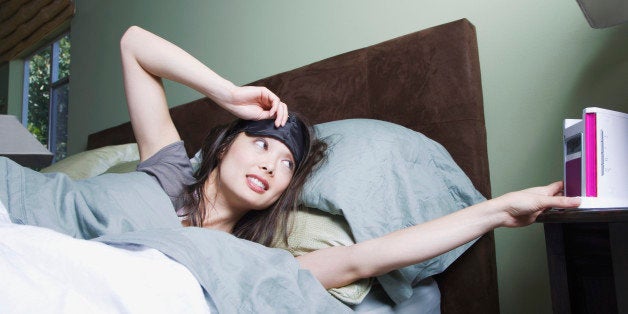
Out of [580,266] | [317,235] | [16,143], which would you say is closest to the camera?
[580,266]

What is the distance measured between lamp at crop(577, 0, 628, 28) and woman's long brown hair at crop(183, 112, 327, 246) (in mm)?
652

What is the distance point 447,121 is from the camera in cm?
133

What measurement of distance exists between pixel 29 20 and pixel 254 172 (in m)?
3.60

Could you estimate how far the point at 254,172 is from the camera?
1.14m

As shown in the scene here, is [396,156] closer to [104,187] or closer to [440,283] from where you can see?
[440,283]

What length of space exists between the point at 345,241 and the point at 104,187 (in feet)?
1.78

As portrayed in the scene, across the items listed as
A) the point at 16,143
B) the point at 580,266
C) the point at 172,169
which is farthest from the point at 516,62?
the point at 16,143

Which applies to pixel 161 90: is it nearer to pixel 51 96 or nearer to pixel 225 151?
pixel 225 151

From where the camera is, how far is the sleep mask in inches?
47.1

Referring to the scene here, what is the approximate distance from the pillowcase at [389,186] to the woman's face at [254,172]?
80 mm

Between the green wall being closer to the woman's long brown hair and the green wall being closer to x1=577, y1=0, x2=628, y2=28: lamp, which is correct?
x1=577, y1=0, x2=628, y2=28: lamp

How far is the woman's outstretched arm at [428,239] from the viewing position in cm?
84

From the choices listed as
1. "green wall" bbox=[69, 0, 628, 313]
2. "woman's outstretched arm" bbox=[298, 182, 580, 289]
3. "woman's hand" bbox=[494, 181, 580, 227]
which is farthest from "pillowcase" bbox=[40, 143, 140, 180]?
"woman's hand" bbox=[494, 181, 580, 227]

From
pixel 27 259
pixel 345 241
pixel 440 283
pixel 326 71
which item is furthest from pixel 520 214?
pixel 326 71
